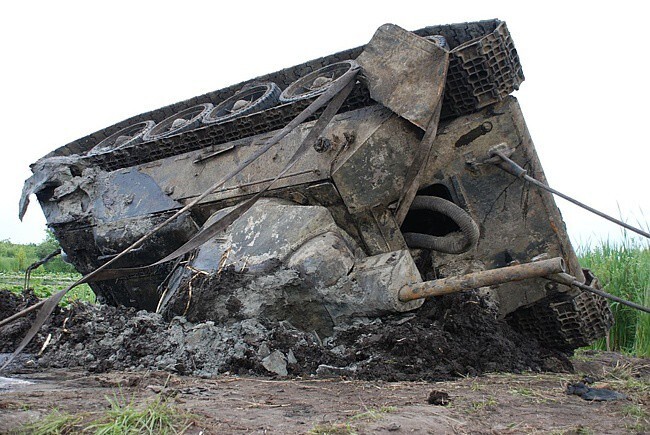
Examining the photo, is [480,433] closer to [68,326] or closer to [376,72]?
[376,72]

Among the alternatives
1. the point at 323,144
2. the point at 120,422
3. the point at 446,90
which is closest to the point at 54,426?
the point at 120,422

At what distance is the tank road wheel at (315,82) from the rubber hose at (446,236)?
45.4 inches

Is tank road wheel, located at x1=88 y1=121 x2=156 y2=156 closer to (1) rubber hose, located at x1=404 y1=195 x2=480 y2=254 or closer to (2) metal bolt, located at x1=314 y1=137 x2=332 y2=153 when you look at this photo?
(2) metal bolt, located at x1=314 y1=137 x2=332 y2=153

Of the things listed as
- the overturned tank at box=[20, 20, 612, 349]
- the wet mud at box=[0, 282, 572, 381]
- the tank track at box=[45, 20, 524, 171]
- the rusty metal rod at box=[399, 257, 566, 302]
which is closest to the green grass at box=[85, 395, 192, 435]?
the wet mud at box=[0, 282, 572, 381]

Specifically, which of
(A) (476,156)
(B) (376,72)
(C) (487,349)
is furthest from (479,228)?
(B) (376,72)

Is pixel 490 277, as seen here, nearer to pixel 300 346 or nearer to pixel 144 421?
pixel 300 346

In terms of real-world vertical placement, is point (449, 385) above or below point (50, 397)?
below

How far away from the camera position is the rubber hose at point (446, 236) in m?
4.62

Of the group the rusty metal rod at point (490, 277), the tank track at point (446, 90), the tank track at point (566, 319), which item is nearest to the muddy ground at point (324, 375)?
the tank track at point (566, 319)

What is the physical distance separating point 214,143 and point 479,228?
2.18m

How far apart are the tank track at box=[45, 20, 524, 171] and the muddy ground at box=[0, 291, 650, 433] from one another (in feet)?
4.49

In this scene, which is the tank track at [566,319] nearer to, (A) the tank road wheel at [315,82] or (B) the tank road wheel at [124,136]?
(A) the tank road wheel at [315,82]

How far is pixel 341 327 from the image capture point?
14.0 ft

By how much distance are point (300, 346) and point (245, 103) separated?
2.68 meters
